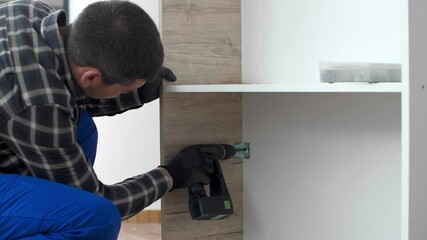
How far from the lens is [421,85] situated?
0.89m

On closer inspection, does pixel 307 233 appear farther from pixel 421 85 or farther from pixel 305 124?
pixel 421 85

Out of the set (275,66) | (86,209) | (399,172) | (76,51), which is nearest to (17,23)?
(76,51)

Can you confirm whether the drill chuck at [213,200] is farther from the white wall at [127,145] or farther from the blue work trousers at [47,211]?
the white wall at [127,145]

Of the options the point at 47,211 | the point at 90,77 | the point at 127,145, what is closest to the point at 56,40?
the point at 90,77

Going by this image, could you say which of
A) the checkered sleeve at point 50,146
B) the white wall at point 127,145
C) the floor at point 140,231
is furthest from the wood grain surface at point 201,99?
the white wall at point 127,145

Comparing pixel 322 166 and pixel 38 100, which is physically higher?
pixel 38 100

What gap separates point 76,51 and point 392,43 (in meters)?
0.58

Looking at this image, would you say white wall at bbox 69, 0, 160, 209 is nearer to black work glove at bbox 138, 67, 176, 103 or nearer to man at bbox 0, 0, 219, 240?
black work glove at bbox 138, 67, 176, 103

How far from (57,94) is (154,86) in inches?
13.2

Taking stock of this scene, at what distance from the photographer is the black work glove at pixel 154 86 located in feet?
4.12

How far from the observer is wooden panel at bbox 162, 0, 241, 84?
1.31 metres

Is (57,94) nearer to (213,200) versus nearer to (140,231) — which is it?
(213,200)

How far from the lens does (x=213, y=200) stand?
128 centimetres

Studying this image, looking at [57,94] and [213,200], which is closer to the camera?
[57,94]
